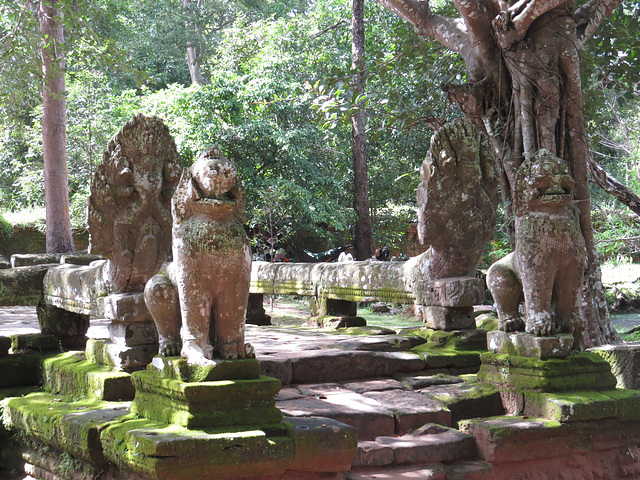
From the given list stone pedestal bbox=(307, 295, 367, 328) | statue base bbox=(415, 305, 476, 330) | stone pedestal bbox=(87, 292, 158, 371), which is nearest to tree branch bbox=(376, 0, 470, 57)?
statue base bbox=(415, 305, 476, 330)

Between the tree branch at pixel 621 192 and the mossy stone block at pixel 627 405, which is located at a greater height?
the tree branch at pixel 621 192

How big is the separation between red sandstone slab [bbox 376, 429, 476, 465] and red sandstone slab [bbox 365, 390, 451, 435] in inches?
4.7

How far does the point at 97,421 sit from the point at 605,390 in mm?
3067

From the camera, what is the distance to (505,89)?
6.14 metres

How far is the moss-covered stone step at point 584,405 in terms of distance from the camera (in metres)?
3.89

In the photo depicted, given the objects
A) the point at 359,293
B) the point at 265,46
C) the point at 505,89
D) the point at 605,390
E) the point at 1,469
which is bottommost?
the point at 1,469

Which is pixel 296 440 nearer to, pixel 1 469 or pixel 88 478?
pixel 88 478

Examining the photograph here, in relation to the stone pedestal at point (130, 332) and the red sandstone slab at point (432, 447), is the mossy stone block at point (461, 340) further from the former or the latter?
the stone pedestal at point (130, 332)

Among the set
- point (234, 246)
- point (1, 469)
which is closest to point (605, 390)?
point (234, 246)

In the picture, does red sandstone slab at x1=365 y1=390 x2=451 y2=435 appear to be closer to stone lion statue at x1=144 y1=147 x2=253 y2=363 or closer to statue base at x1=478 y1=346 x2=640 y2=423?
statue base at x1=478 y1=346 x2=640 y2=423

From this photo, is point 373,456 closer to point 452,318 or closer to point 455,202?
point 452,318

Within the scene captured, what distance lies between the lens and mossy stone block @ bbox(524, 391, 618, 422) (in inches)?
153

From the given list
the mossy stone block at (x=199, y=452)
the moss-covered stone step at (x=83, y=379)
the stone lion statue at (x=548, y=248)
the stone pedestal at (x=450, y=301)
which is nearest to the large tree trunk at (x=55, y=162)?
the moss-covered stone step at (x=83, y=379)

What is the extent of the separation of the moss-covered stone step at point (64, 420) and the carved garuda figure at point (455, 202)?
2.75m
